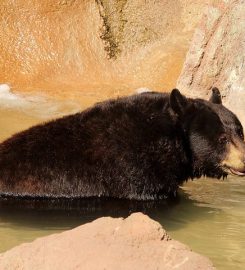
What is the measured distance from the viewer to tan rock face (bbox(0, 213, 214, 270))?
4996 mm

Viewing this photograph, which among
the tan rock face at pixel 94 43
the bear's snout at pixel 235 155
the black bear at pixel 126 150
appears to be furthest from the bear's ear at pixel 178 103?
the tan rock face at pixel 94 43

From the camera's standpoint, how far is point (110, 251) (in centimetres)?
510

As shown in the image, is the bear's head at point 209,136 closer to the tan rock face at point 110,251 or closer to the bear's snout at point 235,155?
the bear's snout at point 235,155

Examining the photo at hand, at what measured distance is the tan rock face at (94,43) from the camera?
60.5ft

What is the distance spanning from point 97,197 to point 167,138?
3.60 feet

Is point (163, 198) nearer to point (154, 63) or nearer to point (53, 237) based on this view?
point (53, 237)

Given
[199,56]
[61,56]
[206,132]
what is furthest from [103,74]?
[206,132]

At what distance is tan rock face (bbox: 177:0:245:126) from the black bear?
549 centimetres

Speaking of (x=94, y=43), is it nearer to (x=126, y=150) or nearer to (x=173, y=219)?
(x=126, y=150)

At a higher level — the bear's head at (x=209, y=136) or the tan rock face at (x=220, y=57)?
the tan rock face at (x=220, y=57)

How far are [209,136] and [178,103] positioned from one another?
1.80ft

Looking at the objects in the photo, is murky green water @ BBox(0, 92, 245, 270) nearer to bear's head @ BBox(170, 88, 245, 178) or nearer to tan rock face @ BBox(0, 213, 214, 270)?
bear's head @ BBox(170, 88, 245, 178)

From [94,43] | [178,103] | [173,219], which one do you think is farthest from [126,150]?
[94,43]

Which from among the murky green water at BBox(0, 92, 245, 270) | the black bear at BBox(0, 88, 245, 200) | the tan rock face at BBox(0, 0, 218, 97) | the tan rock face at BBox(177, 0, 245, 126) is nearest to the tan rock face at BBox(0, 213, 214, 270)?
the murky green water at BBox(0, 92, 245, 270)
